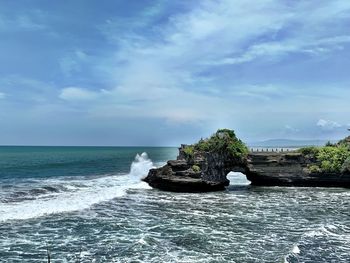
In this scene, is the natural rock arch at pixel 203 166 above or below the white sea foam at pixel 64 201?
above

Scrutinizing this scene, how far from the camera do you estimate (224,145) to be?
5203cm

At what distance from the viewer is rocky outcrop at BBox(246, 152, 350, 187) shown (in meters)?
51.5

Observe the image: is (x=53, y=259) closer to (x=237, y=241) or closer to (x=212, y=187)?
(x=237, y=241)

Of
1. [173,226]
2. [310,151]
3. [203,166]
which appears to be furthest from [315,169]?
[173,226]

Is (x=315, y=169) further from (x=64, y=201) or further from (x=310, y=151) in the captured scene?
(x=64, y=201)

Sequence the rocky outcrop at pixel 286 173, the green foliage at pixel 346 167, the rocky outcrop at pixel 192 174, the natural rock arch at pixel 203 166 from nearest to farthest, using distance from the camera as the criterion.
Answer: the rocky outcrop at pixel 192 174 < the natural rock arch at pixel 203 166 < the green foliage at pixel 346 167 < the rocky outcrop at pixel 286 173

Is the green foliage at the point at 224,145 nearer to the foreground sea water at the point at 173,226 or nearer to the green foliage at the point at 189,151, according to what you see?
the green foliage at the point at 189,151

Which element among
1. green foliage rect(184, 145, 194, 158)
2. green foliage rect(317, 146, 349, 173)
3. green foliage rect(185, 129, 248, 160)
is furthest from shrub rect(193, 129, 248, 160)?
green foliage rect(317, 146, 349, 173)

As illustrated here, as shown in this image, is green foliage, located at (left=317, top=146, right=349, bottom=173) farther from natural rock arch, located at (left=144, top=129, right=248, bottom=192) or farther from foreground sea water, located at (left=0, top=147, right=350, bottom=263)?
natural rock arch, located at (left=144, top=129, right=248, bottom=192)

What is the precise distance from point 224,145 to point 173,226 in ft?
84.2

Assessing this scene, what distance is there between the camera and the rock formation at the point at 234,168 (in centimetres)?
4712

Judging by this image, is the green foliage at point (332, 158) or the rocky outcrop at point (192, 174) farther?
the green foliage at point (332, 158)

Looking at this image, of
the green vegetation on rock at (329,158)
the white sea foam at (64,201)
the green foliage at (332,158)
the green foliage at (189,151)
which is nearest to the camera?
the white sea foam at (64,201)

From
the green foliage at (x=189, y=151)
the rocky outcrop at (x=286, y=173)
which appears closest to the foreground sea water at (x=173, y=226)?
the green foliage at (x=189, y=151)
